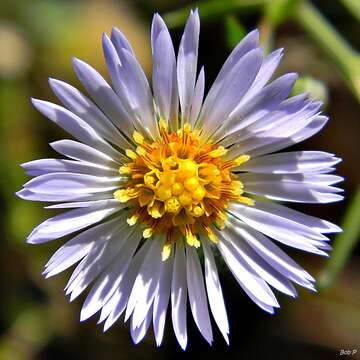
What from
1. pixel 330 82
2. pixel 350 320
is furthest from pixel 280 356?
pixel 330 82

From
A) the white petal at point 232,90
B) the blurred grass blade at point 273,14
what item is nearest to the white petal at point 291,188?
the white petal at point 232,90

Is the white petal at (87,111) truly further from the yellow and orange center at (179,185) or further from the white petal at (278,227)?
the white petal at (278,227)

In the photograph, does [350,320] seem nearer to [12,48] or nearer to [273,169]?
Result: [273,169]

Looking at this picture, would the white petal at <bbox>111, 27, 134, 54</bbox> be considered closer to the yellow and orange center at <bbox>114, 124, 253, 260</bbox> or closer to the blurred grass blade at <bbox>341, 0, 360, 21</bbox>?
the yellow and orange center at <bbox>114, 124, 253, 260</bbox>

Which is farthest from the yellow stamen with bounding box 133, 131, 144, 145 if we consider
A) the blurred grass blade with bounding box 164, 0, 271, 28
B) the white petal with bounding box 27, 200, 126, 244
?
the blurred grass blade with bounding box 164, 0, 271, 28

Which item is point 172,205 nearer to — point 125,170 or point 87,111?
point 125,170
